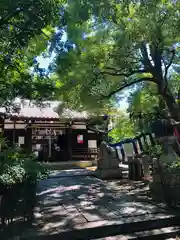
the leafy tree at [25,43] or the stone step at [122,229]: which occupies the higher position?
the leafy tree at [25,43]

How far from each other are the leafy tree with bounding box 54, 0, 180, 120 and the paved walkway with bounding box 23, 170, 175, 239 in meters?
2.72

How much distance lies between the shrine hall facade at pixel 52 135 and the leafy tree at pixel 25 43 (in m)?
6.17

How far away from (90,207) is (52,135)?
11.1 m

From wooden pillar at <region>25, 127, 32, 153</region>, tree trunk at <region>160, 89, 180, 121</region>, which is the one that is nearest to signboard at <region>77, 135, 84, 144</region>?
wooden pillar at <region>25, 127, 32, 153</region>

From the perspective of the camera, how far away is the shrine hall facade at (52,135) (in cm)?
1402

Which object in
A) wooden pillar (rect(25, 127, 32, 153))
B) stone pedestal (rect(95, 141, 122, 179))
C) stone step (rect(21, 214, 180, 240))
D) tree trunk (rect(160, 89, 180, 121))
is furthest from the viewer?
wooden pillar (rect(25, 127, 32, 153))

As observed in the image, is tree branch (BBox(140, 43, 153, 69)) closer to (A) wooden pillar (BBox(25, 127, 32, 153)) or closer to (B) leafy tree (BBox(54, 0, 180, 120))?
(B) leafy tree (BBox(54, 0, 180, 120))

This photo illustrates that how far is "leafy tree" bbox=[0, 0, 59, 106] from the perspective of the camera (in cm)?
414

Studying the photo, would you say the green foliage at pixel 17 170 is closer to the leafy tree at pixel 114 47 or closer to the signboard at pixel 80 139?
the leafy tree at pixel 114 47

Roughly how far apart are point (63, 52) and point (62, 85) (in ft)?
7.26

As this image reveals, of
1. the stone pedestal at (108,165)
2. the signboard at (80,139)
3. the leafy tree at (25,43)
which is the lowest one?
the stone pedestal at (108,165)

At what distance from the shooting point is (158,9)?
18.7ft

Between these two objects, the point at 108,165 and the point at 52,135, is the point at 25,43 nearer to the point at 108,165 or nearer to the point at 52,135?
the point at 108,165

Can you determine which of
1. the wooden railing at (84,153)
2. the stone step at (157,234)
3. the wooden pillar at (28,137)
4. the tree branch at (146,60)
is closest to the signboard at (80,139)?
the wooden railing at (84,153)
